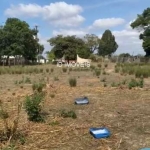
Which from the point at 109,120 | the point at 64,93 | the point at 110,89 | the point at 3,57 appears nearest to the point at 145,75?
the point at 110,89

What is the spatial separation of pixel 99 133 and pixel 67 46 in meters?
64.3

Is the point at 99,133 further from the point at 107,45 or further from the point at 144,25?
the point at 107,45

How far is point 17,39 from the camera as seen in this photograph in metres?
58.0

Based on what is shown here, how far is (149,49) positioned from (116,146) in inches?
2096

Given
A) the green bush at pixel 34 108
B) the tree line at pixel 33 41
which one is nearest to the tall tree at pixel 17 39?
the tree line at pixel 33 41

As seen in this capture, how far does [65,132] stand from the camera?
6.11 metres

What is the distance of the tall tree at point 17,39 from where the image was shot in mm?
56994

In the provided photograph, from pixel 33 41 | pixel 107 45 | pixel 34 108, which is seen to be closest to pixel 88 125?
pixel 34 108

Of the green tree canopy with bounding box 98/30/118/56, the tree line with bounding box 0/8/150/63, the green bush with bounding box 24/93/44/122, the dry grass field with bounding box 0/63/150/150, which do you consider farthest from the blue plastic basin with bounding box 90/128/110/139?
the green tree canopy with bounding box 98/30/118/56

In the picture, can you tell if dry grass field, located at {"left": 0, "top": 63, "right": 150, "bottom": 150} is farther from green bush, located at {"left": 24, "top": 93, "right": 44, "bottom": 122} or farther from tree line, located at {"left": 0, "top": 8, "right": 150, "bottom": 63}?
tree line, located at {"left": 0, "top": 8, "right": 150, "bottom": 63}

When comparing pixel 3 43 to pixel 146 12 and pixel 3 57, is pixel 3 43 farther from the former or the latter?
pixel 146 12

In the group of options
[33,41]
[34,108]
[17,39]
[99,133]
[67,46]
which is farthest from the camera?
[67,46]

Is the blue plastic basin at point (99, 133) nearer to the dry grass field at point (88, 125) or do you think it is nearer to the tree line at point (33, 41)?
the dry grass field at point (88, 125)

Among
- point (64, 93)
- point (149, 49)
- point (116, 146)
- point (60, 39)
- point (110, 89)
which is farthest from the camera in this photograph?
point (60, 39)
